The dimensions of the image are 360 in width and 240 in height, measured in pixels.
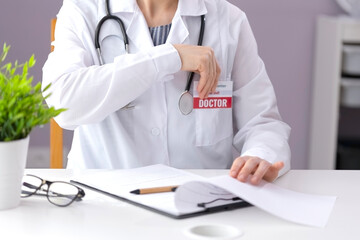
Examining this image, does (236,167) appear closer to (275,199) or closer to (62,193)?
(275,199)

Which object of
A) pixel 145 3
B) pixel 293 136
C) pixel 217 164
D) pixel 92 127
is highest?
pixel 145 3

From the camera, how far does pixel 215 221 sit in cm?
122

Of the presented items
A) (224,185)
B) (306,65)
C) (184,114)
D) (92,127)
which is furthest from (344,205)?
(306,65)

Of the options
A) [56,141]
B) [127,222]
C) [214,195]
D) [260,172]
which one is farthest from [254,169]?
[56,141]

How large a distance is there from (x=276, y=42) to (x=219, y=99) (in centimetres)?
186

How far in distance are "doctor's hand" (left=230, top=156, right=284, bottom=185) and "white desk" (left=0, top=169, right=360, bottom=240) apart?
3.8 inches

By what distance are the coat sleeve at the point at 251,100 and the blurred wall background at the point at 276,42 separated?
163 cm

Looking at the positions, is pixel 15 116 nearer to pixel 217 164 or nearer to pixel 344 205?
pixel 344 205

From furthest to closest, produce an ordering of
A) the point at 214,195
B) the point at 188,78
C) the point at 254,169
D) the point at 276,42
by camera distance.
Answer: the point at 276,42
the point at 188,78
the point at 254,169
the point at 214,195

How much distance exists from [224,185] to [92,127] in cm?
70

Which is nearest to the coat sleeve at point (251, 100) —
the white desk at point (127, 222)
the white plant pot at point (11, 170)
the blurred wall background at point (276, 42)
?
the white desk at point (127, 222)

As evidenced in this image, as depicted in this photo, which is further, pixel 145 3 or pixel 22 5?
pixel 22 5

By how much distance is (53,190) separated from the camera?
1.41 meters

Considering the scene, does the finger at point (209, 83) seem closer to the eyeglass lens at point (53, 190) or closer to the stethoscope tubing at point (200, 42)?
the stethoscope tubing at point (200, 42)
